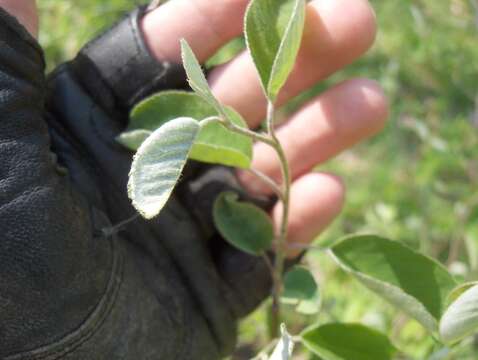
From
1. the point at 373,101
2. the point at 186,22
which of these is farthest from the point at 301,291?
the point at 186,22

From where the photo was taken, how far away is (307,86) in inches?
49.0

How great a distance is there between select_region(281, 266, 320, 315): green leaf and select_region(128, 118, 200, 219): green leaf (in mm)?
425

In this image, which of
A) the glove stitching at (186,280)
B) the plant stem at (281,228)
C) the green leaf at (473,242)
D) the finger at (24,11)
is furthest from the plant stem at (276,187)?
the green leaf at (473,242)

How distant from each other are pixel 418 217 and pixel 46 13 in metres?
1.54

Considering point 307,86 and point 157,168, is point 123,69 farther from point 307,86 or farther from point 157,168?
point 157,168

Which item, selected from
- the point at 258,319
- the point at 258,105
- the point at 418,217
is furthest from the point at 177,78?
the point at 418,217

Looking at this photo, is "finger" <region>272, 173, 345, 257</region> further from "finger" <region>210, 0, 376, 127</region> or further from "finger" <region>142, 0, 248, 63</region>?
"finger" <region>142, 0, 248, 63</region>

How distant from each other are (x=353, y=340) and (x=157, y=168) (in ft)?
1.46

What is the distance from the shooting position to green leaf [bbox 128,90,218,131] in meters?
0.96

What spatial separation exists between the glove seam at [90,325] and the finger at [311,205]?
14.3 inches

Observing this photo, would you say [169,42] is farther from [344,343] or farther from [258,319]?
[258,319]

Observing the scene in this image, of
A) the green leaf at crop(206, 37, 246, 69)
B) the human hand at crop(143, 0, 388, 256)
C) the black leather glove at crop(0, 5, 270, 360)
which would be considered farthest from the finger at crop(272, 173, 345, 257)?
the green leaf at crop(206, 37, 246, 69)

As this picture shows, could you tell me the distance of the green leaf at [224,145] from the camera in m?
0.91

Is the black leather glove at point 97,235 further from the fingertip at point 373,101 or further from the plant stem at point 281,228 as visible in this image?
the fingertip at point 373,101
